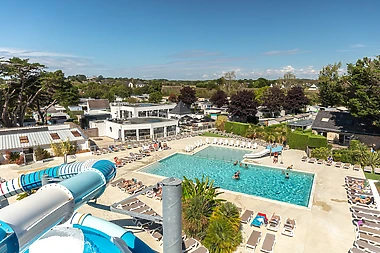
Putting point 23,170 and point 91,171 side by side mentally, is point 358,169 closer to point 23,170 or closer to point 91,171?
point 91,171

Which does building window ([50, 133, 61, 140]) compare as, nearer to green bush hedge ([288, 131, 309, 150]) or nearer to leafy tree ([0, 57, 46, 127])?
leafy tree ([0, 57, 46, 127])

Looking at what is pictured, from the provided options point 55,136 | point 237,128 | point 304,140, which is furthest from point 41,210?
point 237,128

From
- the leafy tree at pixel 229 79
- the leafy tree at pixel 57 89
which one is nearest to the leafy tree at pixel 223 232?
the leafy tree at pixel 57 89

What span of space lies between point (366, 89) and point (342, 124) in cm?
570

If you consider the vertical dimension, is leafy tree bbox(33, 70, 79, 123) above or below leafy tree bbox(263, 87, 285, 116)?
above

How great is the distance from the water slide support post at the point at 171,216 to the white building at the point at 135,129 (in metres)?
31.5

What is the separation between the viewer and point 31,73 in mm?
37875

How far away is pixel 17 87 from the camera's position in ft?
123

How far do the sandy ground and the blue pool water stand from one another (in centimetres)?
106

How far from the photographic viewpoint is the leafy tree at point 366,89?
91.6 feet

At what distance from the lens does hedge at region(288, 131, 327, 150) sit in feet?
92.0

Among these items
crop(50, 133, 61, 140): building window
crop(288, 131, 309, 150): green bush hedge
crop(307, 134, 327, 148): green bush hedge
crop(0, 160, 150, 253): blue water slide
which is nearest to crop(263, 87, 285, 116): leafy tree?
crop(288, 131, 309, 150): green bush hedge

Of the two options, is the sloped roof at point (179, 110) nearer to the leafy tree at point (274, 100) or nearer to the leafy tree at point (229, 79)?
→ the leafy tree at point (274, 100)

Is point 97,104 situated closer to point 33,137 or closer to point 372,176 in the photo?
point 33,137
